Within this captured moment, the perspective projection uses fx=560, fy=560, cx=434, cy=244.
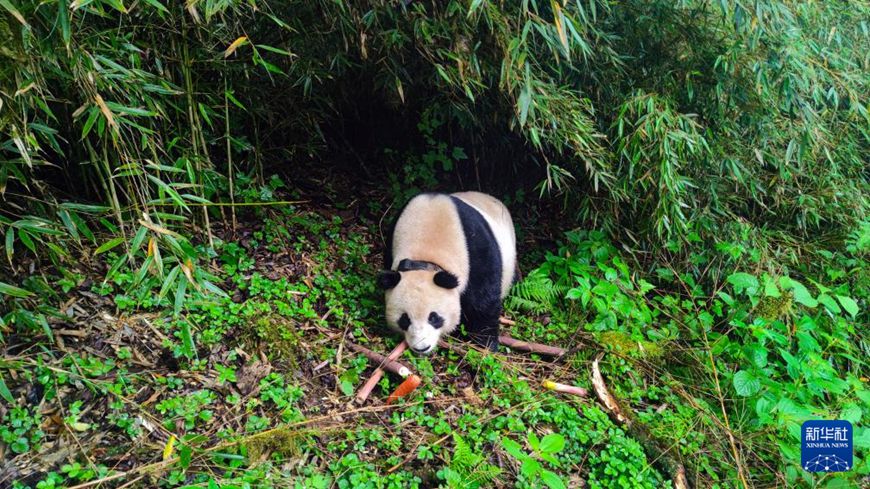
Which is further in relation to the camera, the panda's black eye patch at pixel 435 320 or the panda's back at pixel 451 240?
the panda's back at pixel 451 240

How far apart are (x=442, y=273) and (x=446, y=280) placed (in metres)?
0.05

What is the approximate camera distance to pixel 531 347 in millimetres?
3617

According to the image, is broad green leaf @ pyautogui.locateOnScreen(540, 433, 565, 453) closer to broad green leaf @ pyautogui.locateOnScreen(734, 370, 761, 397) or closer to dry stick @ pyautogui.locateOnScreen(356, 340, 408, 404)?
dry stick @ pyautogui.locateOnScreen(356, 340, 408, 404)

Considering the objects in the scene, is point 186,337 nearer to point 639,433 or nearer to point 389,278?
point 389,278

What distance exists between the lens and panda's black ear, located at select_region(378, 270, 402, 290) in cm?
336

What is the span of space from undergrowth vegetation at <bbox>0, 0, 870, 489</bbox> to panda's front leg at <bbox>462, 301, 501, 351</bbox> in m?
0.17

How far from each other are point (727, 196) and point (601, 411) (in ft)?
7.14

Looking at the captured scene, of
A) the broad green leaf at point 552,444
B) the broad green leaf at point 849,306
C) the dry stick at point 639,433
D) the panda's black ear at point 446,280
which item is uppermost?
the panda's black ear at point 446,280

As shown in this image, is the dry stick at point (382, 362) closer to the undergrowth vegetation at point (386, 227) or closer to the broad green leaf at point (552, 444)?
the undergrowth vegetation at point (386, 227)

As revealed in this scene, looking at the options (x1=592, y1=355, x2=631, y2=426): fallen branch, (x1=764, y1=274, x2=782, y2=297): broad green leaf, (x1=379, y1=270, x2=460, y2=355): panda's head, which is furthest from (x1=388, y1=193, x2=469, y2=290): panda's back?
(x1=764, y1=274, x2=782, y2=297): broad green leaf

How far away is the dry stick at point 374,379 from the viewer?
116 inches

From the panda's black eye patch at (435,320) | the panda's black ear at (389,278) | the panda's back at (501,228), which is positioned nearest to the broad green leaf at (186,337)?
the panda's black ear at (389,278)

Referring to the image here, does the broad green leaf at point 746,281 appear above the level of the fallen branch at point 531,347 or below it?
above

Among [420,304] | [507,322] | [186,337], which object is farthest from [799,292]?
[186,337]
